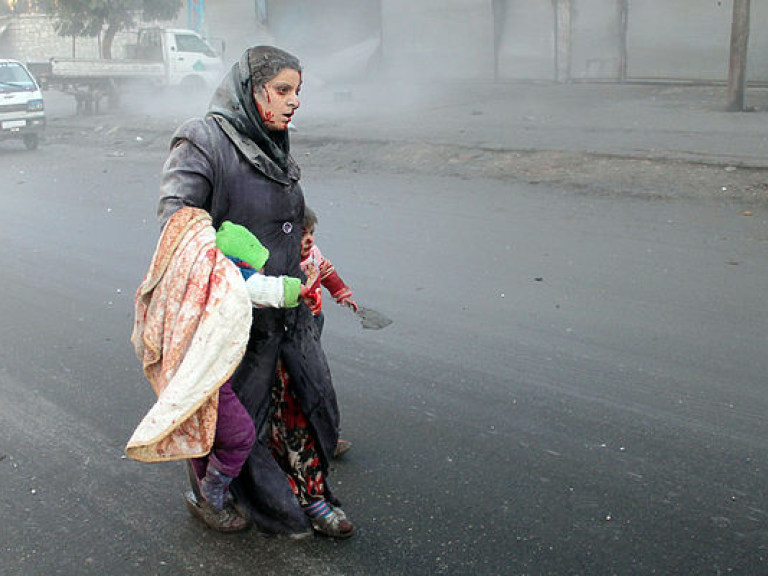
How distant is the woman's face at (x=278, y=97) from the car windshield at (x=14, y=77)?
17036 mm

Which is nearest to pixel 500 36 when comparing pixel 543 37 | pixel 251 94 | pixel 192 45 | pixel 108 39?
pixel 543 37

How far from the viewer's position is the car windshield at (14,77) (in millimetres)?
18375

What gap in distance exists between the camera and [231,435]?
310 cm

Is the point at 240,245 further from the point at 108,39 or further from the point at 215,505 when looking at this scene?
the point at 108,39

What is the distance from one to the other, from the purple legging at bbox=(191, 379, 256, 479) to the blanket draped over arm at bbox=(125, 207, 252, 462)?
0.45ft

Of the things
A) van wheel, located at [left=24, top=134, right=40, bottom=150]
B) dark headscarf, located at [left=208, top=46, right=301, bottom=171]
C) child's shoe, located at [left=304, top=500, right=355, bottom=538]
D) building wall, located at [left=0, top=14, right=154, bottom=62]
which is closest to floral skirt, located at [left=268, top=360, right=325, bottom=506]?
child's shoe, located at [left=304, top=500, right=355, bottom=538]

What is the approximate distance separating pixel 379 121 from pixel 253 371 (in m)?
14.6

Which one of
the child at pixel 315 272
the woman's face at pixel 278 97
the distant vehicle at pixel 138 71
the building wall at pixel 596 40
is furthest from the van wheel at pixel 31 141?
the woman's face at pixel 278 97

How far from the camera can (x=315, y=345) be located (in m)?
3.48

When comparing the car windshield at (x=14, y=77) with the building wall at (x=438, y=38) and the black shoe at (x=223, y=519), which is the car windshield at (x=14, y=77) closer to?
the building wall at (x=438, y=38)

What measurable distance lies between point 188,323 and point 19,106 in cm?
1694

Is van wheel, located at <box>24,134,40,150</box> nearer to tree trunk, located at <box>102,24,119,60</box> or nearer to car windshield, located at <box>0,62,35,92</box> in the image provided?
car windshield, located at <box>0,62,35,92</box>

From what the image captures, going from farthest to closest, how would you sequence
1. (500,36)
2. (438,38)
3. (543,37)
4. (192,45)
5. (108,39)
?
1. (108,39)
2. (192,45)
3. (438,38)
4. (500,36)
5. (543,37)

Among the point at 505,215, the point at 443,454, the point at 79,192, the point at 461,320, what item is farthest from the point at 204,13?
the point at 443,454
